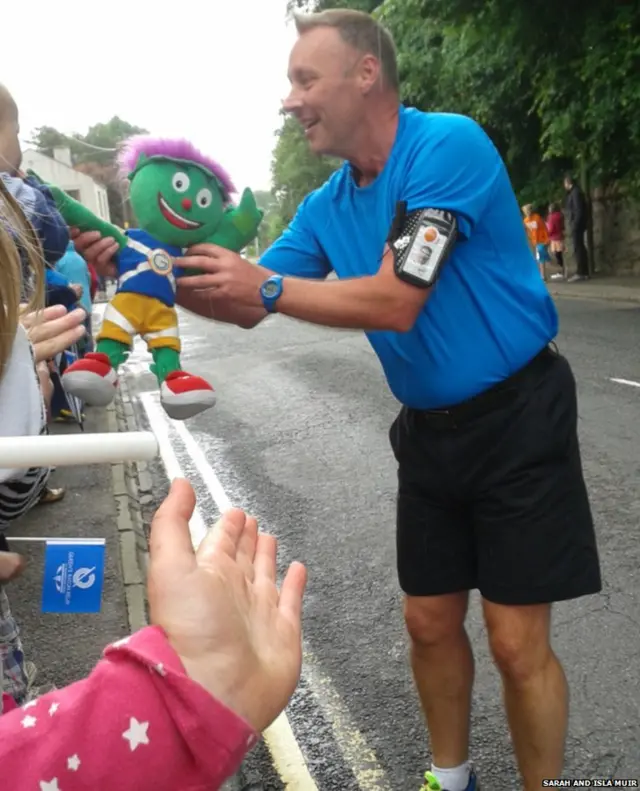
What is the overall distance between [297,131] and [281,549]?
2385 mm

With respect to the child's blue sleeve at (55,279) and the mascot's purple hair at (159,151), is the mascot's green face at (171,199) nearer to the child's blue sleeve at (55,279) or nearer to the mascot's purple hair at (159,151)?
the mascot's purple hair at (159,151)

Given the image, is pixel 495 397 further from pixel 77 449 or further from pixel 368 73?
pixel 77 449

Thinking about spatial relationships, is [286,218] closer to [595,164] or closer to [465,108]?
[595,164]

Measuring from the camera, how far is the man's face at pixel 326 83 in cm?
180

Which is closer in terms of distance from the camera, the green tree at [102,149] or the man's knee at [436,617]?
the green tree at [102,149]

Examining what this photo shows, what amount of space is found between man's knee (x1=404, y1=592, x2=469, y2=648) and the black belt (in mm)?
478

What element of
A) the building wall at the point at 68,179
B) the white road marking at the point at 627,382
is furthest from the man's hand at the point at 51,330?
the white road marking at the point at 627,382

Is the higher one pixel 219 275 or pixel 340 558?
pixel 219 275

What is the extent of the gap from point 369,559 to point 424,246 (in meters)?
2.43

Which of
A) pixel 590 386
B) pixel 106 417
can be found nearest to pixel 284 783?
pixel 106 417

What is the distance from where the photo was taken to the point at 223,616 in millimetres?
708

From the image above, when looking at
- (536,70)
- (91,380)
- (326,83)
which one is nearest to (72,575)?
(91,380)

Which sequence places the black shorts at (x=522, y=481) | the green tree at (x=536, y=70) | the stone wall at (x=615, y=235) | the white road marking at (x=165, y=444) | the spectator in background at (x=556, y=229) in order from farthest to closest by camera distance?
1. the spectator in background at (x=556, y=229)
2. the stone wall at (x=615, y=235)
3. the green tree at (x=536, y=70)
4. the white road marking at (x=165, y=444)
5. the black shorts at (x=522, y=481)

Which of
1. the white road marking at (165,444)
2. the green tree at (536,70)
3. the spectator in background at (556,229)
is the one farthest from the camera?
the spectator in background at (556,229)
